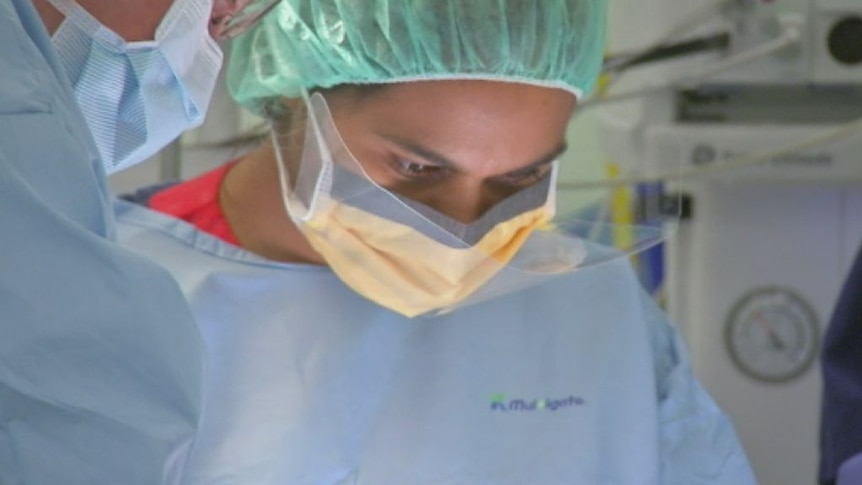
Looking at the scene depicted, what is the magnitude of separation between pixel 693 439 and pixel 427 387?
31cm

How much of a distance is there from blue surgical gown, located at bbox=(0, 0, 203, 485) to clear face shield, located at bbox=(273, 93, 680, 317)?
1.69ft

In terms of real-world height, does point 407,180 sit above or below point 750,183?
above

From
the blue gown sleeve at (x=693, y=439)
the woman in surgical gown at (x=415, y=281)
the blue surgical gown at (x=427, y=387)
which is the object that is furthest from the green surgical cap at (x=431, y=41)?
the blue gown sleeve at (x=693, y=439)

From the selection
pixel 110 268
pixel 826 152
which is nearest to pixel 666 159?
pixel 826 152

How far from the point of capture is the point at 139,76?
3.53 ft

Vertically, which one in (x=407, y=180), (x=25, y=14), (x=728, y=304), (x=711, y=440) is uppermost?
(x=25, y=14)

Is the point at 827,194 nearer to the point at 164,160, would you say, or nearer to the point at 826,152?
the point at 826,152

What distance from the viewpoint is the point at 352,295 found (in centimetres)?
158

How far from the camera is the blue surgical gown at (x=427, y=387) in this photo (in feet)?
4.86

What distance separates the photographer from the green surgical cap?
1.37 m

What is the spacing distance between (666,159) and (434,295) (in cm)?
60

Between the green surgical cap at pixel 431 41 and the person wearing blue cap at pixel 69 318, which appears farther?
the green surgical cap at pixel 431 41

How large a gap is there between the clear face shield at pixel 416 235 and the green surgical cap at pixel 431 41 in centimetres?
5

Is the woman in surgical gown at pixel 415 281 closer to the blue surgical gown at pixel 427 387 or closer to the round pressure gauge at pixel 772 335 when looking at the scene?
the blue surgical gown at pixel 427 387
